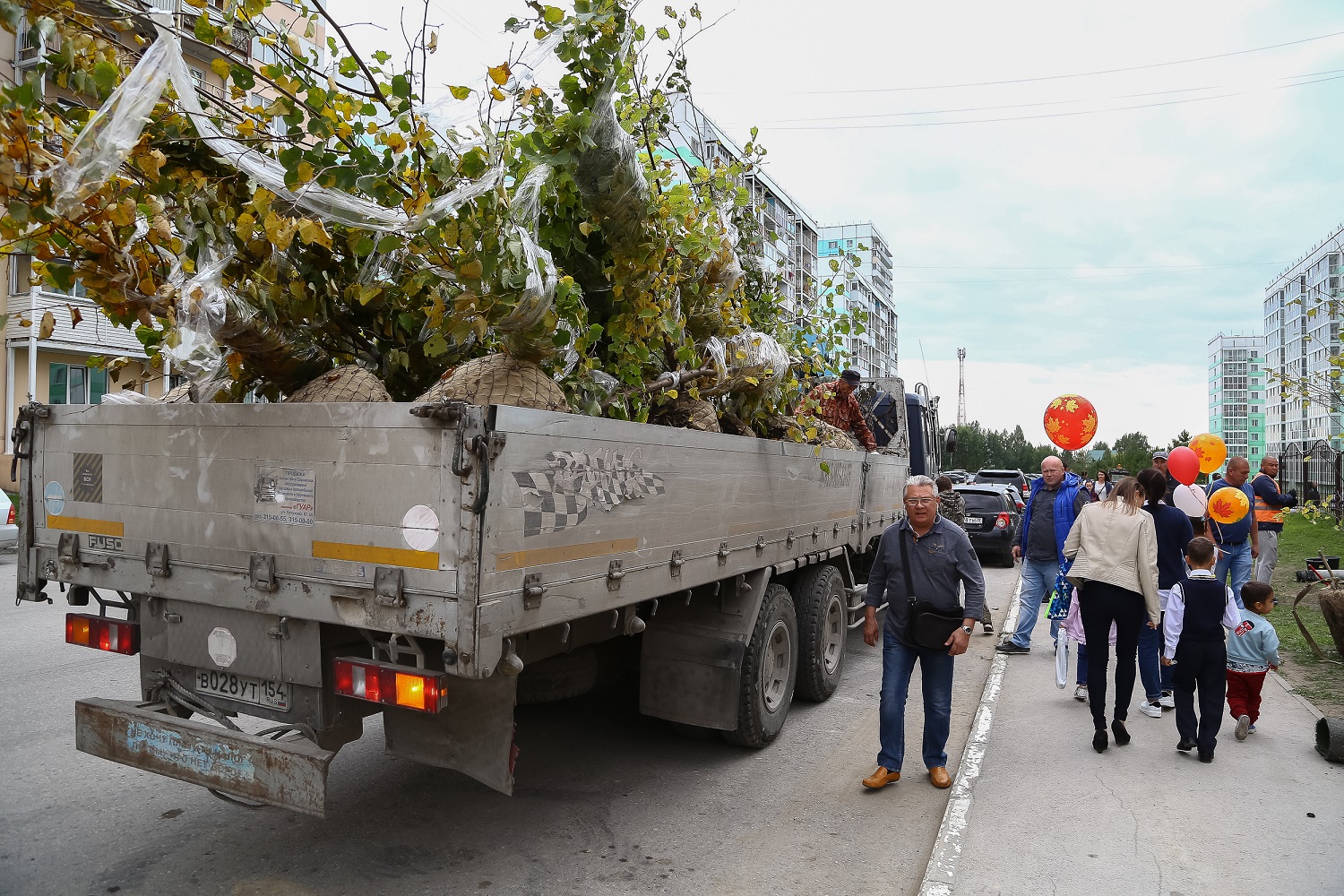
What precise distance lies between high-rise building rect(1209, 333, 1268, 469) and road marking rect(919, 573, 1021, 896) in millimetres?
132270

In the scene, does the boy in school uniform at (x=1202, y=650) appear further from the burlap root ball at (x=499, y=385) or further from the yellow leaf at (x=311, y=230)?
the yellow leaf at (x=311, y=230)

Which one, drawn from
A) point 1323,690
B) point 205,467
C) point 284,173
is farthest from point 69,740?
point 1323,690

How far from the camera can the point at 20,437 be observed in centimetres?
421

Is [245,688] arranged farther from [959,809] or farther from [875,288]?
[875,288]

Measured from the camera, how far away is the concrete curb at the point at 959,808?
3844mm

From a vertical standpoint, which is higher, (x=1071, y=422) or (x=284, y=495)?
(x=1071, y=422)

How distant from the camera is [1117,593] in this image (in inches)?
224

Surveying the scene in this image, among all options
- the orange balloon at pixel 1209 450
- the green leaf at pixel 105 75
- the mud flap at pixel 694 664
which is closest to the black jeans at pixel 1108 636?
the mud flap at pixel 694 664

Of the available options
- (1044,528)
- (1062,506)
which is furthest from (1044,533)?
(1062,506)

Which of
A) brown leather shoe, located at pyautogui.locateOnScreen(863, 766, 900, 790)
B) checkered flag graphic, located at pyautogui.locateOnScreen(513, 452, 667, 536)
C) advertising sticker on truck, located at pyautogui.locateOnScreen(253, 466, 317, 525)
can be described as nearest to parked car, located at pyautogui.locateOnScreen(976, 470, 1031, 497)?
brown leather shoe, located at pyautogui.locateOnScreen(863, 766, 900, 790)

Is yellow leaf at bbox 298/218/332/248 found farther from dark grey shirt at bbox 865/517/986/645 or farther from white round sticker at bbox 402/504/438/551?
dark grey shirt at bbox 865/517/986/645

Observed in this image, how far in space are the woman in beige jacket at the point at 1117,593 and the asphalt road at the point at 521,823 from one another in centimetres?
98

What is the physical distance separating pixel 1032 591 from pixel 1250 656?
10.0ft

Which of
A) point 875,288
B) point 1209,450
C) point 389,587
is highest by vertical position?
point 875,288
